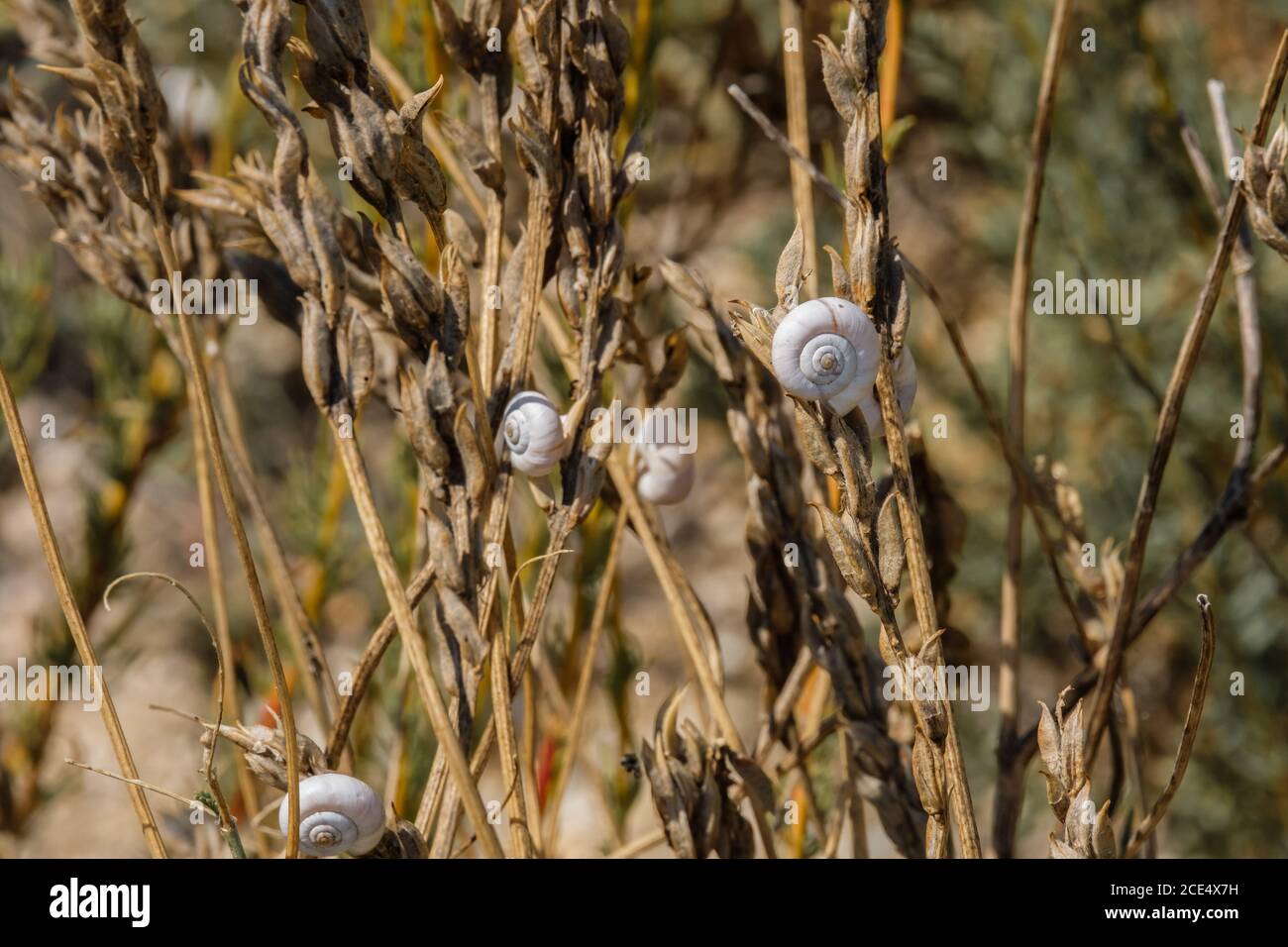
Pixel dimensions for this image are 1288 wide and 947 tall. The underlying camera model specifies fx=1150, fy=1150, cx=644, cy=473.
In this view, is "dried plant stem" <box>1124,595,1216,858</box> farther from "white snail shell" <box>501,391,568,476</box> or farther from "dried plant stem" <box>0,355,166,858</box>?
"dried plant stem" <box>0,355,166,858</box>

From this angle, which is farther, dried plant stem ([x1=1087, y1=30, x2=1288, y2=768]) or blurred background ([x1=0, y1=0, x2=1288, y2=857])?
blurred background ([x1=0, y1=0, x2=1288, y2=857])

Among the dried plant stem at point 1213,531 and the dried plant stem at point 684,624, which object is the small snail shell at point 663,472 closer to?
the dried plant stem at point 684,624

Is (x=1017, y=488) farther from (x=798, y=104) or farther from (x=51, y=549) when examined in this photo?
(x=51, y=549)

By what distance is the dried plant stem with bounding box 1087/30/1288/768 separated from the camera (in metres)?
0.36

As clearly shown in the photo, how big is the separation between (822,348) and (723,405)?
847 mm

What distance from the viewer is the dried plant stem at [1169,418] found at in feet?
1.17

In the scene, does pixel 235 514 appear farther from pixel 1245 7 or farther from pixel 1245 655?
pixel 1245 7

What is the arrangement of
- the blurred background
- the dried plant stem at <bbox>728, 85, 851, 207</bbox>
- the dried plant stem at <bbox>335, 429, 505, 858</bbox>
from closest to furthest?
the dried plant stem at <bbox>335, 429, 505, 858</bbox> → the dried plant stem at <bbox>728, 85, 851, 207</bbox> → the blurred background

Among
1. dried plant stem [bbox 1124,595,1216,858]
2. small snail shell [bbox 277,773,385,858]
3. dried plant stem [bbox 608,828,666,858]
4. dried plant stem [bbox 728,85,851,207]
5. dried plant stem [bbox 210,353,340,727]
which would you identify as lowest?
dried plant stem [bbox 608,828,666,858]

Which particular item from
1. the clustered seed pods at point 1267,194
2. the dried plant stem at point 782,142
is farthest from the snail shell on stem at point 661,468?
the clustered seed pods at point 1267,194

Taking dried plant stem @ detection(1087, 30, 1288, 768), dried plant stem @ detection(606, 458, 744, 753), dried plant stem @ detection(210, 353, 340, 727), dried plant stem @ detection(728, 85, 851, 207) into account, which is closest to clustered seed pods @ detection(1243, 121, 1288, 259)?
dried plant stem @ detection(1087, 30, 1288, 768)

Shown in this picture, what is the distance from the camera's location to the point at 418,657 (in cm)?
30

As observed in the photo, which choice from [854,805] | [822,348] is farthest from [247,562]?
[854,805]

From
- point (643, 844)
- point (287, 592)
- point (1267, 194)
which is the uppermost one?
point (1267, 194)
